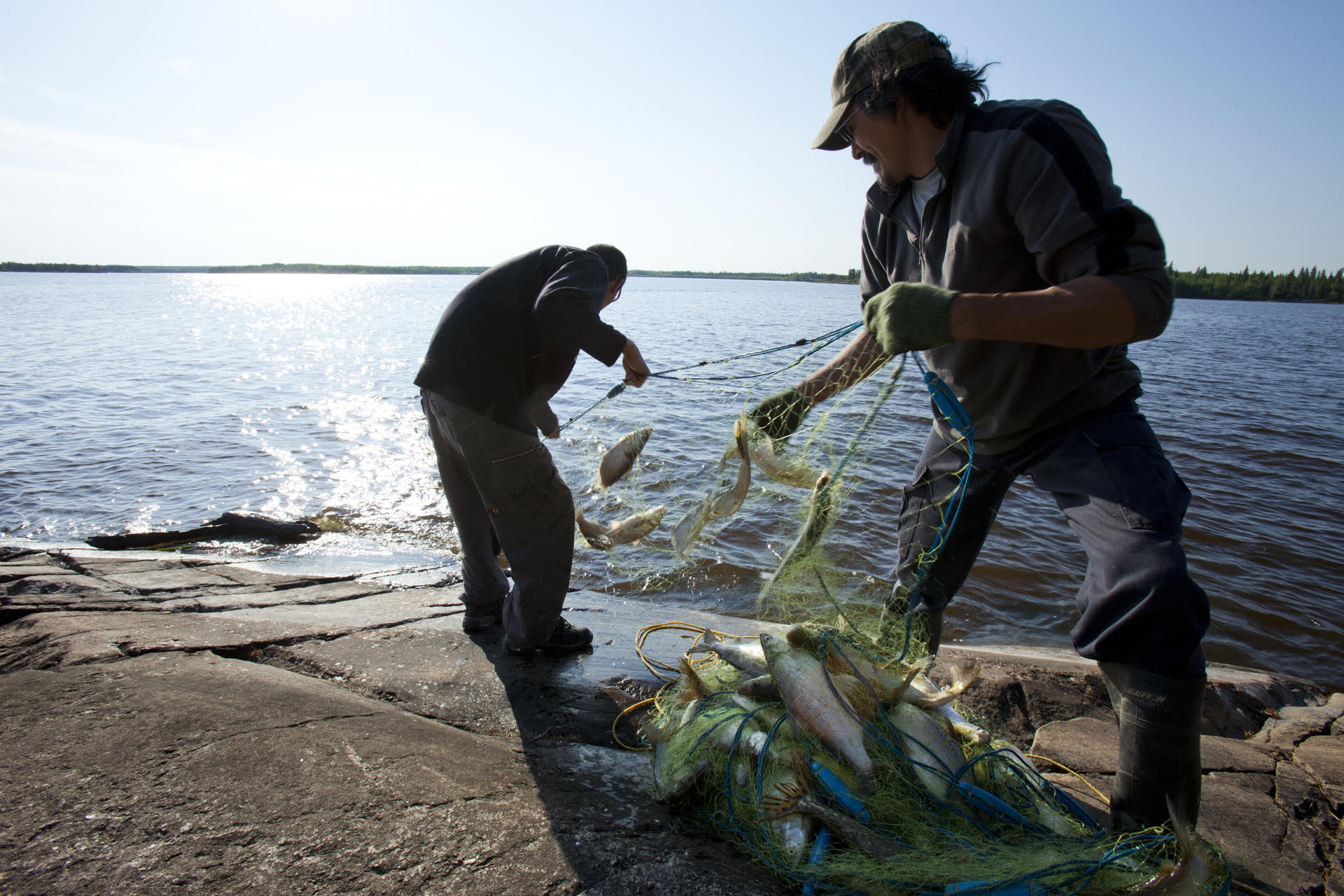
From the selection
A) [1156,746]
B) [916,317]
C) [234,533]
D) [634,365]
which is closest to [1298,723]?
[1156,746]

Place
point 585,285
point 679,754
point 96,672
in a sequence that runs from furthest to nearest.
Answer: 1. point 585,285
2. point 96,672
3. point 679,754

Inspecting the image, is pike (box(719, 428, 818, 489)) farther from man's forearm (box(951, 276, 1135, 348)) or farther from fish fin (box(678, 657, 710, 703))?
man's forearm (box(951, 276, 1135, 348))

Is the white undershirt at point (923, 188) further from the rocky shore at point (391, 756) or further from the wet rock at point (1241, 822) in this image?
the wet rock at point (1241, 822)

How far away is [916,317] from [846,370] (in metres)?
0.97

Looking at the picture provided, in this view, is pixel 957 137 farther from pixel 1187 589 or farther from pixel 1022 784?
pixel 1022 784

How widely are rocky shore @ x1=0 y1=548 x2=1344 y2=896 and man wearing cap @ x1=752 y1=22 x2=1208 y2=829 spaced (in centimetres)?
101

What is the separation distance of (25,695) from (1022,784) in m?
3.85

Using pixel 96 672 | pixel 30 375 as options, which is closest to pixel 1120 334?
pixel 96 672

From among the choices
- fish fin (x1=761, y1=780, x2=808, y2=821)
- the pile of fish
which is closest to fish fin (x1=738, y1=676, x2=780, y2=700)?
the pile of fish

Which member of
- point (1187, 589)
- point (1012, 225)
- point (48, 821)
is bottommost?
point (48, 821)

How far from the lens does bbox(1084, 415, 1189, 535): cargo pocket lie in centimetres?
217

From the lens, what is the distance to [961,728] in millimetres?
2838

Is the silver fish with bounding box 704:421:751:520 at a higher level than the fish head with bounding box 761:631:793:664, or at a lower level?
higher

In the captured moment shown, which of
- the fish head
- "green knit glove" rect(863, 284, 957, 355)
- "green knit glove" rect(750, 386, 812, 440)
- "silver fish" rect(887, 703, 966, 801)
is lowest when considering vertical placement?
"silver fish" rect(887, 703, 966, 801)
